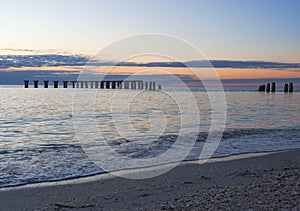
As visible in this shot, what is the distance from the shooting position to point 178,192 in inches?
262

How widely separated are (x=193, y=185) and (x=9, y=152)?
6.80 metres

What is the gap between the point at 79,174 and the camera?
28.0 ft

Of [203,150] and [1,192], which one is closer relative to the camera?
[1,192]

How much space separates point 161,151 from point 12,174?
17.5ft

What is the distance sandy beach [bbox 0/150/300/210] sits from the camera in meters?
5.65

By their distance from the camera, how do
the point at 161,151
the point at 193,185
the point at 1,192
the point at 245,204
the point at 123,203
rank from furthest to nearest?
the point at 161,151
the point at 193,185
the point at 1,192
the point at 123,203
the point at 245,204

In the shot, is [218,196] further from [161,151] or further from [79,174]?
[161,151]

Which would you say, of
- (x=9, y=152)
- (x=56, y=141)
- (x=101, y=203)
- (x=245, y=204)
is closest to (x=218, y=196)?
(x=245, y=204)

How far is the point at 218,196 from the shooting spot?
237 inches

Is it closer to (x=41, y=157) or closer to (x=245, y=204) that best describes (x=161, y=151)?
(x=41, y=157)

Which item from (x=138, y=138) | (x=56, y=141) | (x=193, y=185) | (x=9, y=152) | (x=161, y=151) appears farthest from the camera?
(x=138, y=138)

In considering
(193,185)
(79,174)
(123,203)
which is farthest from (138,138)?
(123,203)

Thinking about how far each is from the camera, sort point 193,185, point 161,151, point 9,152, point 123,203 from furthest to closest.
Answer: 1. point 161,151
2. point 9,152
3. point 193,185
4. point 123,203

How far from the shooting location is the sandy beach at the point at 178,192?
18.5 feet
